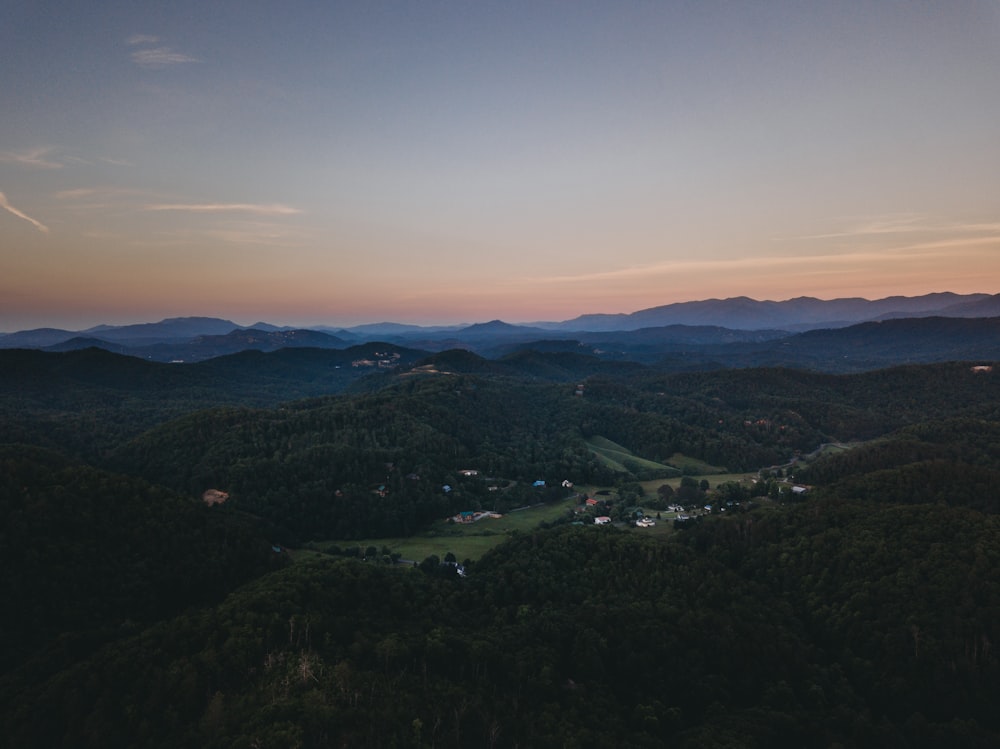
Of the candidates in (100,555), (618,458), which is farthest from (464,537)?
(618,458)

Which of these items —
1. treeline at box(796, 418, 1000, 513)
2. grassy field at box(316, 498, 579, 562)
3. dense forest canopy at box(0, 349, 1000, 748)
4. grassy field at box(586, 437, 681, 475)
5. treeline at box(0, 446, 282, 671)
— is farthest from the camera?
grassy field at box(586, 437, 681, 475)

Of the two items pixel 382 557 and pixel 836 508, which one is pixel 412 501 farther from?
pixel 836 508

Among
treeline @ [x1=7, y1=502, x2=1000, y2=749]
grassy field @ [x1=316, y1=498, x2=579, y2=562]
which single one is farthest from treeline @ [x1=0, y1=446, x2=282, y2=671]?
grassy field @ [x1=316, y1=498, x2=579, y2=562]

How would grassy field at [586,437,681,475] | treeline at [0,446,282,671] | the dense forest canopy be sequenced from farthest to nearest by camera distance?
grassy field at [586,437,681,475] → treeline at [0,446,282,671] → the dense forest canopy

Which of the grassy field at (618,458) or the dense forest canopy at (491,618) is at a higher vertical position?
the dense forest canopy at (491,618)

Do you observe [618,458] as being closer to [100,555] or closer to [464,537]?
[464,537]

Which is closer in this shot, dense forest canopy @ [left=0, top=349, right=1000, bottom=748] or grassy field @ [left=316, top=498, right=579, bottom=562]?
dense forest canopy @ [left=0, top=349, right=1000, bottom=748]

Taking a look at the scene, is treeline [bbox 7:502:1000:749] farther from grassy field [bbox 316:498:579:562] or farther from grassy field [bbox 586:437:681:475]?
grassy field [bbox 586:437:681:475]

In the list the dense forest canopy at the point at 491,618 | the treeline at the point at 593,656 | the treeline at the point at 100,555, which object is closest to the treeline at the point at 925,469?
the dense forest canopy at the point at 491,618

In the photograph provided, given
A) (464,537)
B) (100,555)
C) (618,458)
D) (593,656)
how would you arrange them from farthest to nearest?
(618,458) < (464,537) < (100,555) < (593,656)

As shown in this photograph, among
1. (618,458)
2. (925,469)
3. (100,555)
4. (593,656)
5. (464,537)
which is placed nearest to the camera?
(593,656)

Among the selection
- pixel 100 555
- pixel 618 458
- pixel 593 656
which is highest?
pixel 100 555

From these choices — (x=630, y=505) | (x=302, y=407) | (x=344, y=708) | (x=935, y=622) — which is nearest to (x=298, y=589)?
(x=344, y=708)

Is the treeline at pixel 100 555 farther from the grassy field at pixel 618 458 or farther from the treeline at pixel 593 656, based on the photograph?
the grassy field at pixel 618 458
